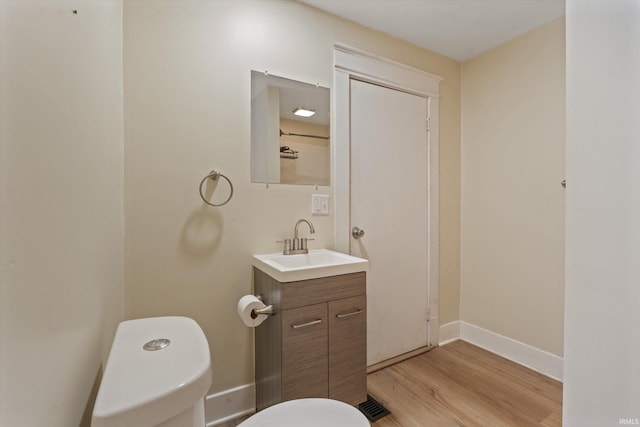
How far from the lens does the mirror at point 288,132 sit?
1.69 m

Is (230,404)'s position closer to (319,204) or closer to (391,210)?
(319,204)

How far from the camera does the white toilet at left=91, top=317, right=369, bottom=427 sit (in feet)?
1.76

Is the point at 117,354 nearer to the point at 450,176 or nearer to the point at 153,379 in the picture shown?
the point at 153,379

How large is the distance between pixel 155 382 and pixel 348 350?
1.11 meters

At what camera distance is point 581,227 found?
1.71 feet

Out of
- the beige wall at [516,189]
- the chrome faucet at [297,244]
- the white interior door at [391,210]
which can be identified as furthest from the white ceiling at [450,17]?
the chrome faucet at [297,244]

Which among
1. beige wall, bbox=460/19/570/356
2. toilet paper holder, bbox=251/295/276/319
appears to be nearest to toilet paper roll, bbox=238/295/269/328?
toilet paper holder, bbox=251/295/276/319

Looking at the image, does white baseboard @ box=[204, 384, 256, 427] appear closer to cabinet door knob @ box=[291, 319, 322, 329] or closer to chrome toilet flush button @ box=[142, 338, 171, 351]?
cabinet door knob @ box=[291, 319, 322, 329]

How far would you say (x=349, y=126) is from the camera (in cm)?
200

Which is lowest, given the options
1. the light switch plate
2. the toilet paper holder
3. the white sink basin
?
the toilet paper holder

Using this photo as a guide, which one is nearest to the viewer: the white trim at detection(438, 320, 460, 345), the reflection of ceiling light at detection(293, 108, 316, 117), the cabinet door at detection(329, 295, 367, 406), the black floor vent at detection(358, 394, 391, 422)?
the cabinet door at detection(329, 295, 367, 406)

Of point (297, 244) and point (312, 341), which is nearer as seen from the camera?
point (312, 341)

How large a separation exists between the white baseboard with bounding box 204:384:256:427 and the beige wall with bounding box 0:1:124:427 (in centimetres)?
83

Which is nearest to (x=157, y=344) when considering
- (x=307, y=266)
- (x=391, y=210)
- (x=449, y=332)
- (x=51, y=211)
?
(x=51, y=211)
